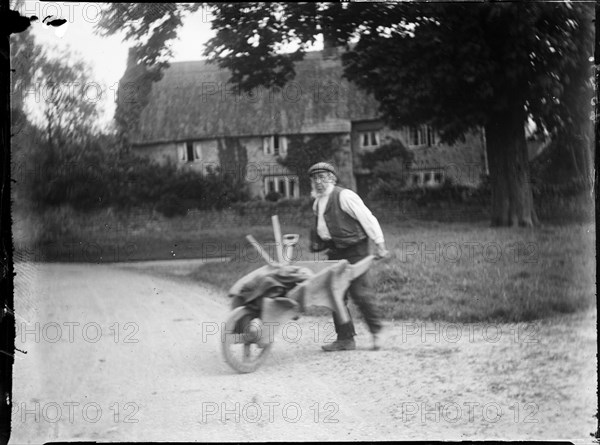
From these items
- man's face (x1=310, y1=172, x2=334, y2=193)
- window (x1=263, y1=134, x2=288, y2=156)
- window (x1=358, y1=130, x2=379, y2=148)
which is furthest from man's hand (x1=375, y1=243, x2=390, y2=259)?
window (x1=263, y1=134, x2=288, y2=156)

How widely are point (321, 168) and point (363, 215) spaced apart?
0.41 m

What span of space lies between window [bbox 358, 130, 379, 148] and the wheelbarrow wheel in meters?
1.32

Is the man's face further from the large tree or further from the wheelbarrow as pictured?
the large tree

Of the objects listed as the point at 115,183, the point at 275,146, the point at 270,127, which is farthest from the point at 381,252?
the point at 115,183

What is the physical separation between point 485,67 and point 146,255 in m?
2.55

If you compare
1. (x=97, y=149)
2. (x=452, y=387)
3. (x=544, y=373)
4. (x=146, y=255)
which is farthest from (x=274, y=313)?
(x=544, y=373)

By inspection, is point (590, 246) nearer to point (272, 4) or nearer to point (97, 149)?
point (272, 4)

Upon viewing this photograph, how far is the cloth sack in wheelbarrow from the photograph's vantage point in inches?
167

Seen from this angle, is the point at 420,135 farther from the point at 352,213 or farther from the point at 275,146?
the point at 275,146

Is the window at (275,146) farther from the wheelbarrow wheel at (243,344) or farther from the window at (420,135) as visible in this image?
the wheelbarrow wheel at (243,344)

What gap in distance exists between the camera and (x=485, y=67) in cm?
431

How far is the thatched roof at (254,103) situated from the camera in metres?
4.28

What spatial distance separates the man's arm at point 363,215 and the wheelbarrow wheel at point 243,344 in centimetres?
90

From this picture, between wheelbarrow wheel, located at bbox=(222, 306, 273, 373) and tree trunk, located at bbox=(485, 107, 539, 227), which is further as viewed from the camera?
tree trunk, located at bbox=(485, 107, 539, 227)
